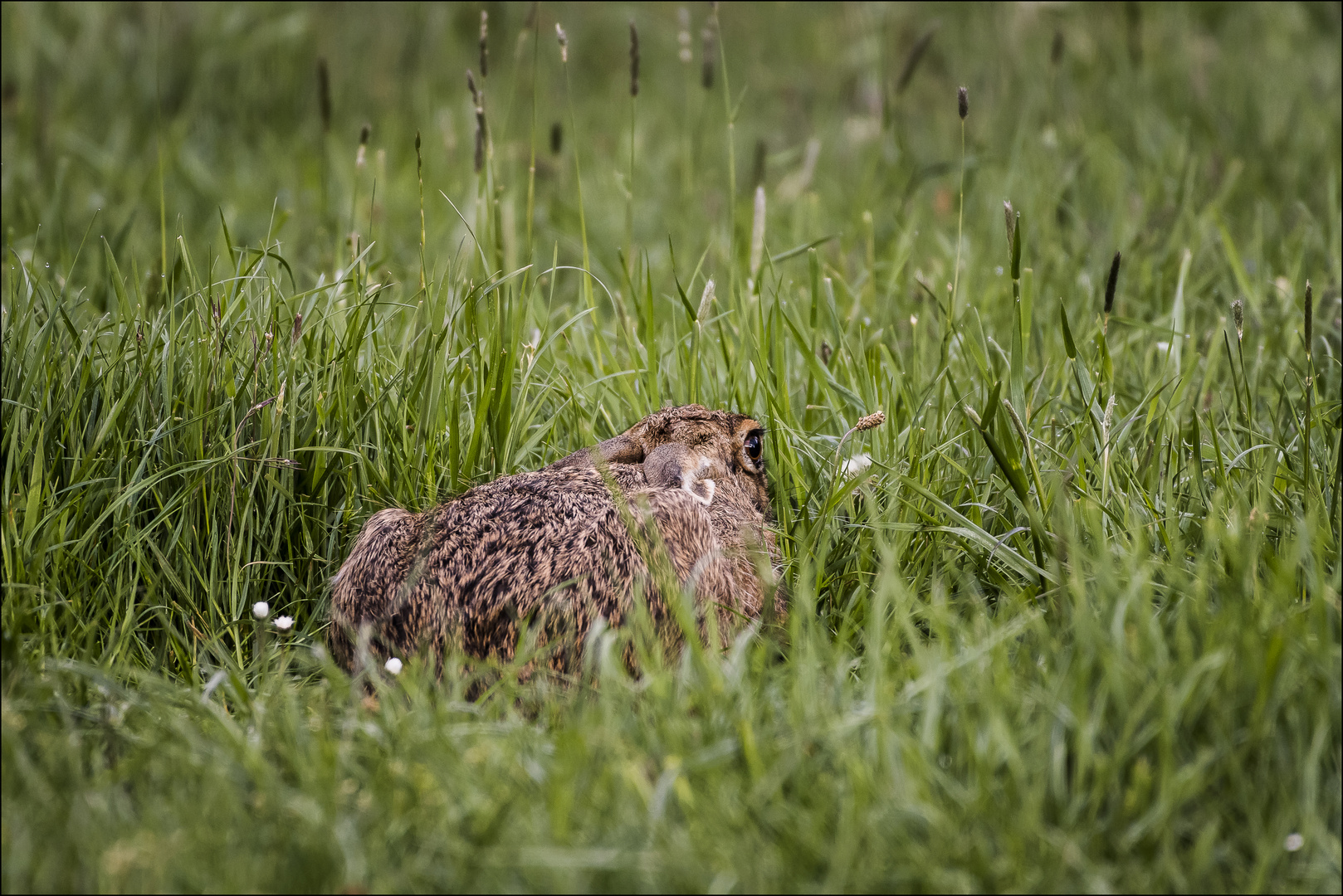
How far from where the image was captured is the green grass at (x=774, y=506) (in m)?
2.35

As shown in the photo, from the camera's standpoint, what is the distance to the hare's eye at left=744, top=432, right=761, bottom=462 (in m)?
4.13

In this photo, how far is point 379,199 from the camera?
24.0ft

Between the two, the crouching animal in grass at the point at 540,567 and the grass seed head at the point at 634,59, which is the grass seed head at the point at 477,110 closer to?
the grass seed head at the point at 634,59

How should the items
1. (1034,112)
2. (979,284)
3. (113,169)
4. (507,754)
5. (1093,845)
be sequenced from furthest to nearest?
(1034,112) → (113,169) → (979,284) → (507,754) → (1093,845)

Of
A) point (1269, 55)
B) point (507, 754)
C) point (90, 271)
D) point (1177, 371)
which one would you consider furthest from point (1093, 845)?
point (1269, 55)

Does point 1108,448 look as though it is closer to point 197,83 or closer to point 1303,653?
point 1303,653

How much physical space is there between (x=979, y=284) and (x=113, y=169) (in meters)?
5.00

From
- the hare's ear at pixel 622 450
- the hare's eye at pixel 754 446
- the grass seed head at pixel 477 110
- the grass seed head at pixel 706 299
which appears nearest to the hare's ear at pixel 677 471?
the hare's ear at pixel 622 450

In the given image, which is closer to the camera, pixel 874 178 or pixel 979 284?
pixel 979 284

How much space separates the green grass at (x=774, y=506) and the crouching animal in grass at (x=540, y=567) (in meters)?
0.14

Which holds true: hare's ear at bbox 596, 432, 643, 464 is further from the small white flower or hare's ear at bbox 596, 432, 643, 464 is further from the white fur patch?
the small white flower

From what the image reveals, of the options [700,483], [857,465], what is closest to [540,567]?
[700,483]

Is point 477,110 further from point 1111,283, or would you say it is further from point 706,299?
point 1111,283

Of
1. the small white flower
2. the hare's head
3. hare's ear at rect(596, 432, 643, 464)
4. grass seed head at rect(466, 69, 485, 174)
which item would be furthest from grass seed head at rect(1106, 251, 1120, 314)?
grass seed head at rect(466, 69, 485, 174)
